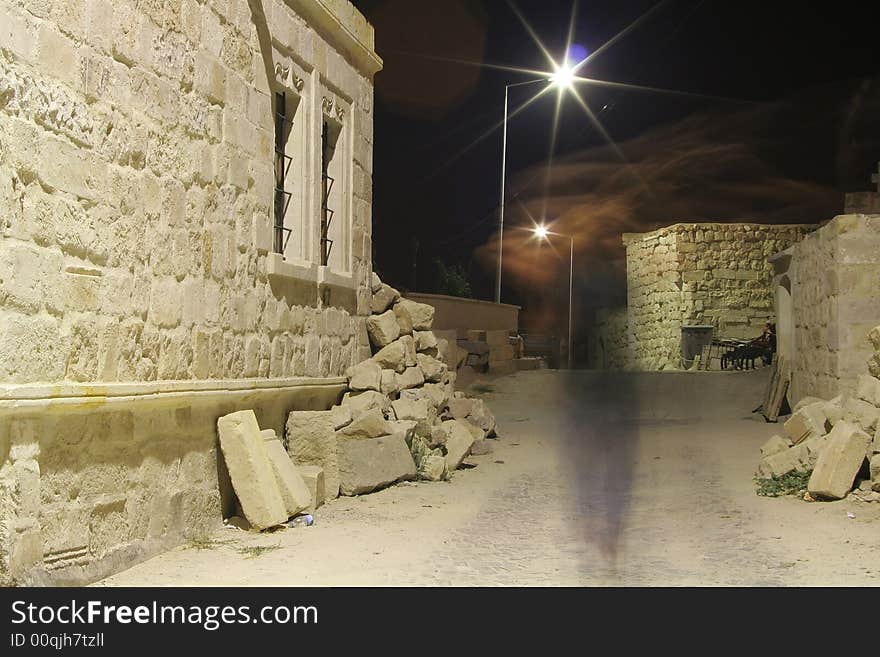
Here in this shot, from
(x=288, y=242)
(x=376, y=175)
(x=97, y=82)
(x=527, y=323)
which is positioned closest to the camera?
(x=97, y=82)

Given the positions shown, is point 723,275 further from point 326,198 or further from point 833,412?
point 326,198

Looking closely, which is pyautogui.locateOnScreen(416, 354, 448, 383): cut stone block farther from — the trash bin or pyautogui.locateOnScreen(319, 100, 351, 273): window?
the trash bin

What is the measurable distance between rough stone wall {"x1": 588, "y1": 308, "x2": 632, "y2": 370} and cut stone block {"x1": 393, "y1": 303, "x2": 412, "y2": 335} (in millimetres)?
18384

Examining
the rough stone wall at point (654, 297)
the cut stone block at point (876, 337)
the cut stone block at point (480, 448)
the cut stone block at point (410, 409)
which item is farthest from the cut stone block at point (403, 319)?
the rough stone wall at point (654, 297)

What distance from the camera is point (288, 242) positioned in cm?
828

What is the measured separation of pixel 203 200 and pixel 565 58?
2228 centimetres

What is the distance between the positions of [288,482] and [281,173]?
10.0ft

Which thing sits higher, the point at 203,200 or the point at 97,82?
the point at 97,82

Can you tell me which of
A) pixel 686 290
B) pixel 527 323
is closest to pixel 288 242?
pixel 686 290

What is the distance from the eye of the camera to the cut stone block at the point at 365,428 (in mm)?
8359

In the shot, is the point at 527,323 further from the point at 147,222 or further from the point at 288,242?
the point at 147,222

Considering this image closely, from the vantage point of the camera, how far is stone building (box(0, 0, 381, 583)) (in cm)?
448

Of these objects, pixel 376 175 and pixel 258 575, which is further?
pixel 376 175

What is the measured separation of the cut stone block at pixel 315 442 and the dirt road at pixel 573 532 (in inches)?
9.3
